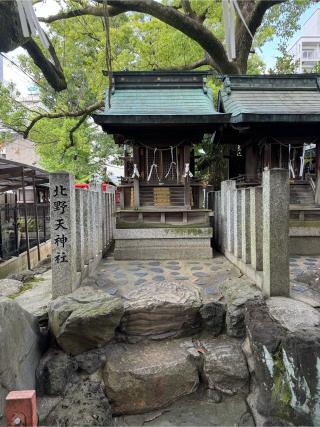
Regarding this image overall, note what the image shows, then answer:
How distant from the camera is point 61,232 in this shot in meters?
4.08

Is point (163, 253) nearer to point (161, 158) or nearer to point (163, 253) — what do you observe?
point (163, 253)

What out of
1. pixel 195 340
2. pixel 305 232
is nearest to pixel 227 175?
pixel 305 232

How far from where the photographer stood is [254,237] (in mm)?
4477

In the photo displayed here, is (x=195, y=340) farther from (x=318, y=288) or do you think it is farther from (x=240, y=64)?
(x=240, y=64)

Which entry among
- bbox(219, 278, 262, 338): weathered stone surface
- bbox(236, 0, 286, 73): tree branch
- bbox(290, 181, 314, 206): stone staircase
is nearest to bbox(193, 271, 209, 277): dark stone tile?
bbox(219, 278, 262, 338): weathered stone surface

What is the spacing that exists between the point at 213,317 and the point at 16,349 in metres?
2.35

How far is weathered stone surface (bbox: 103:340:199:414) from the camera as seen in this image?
3.38 meters

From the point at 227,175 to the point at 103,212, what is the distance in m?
5.42

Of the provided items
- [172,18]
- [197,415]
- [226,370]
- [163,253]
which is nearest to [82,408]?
[197,415]

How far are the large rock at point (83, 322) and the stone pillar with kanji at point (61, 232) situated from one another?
36 cm

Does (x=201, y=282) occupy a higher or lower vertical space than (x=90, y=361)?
higher

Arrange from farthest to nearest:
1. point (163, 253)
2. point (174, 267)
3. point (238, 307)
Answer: point (163, 253), point (174, 267), point (238, 307)

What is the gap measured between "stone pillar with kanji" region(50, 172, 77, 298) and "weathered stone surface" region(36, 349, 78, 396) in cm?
91

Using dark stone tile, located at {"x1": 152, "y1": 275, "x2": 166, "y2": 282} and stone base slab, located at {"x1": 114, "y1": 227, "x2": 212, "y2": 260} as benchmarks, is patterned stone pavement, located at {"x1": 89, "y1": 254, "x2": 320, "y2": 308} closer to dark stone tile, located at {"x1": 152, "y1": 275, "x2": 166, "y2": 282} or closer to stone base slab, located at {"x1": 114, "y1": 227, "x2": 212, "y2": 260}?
dark stone tile, located at {"x1": 152, "y1": 275, "x2": 166, "y2": 282}
